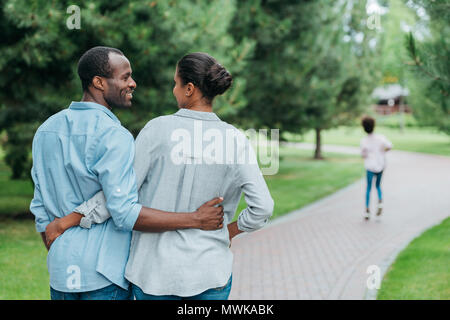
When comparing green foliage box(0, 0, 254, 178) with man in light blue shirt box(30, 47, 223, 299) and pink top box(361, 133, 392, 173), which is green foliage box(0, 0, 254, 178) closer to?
pink top box(361, 133, 392, 173)

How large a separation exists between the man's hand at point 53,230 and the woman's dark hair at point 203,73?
2.51 ft

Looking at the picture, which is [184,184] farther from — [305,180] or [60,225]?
[305,180]

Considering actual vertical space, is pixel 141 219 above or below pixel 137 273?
above

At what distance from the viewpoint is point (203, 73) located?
7.08 feet

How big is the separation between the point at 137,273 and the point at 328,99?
14.7 meters

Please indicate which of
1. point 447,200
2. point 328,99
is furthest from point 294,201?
point 328,99

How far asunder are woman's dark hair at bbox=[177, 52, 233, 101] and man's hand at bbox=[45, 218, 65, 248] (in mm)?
765

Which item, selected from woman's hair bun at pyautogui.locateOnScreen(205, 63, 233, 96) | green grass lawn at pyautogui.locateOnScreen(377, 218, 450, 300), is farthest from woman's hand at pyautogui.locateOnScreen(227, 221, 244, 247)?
green grass lawn at pyautogui.locateOnScreen(377, 218, 450, 300)

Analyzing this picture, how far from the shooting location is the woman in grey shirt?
2.13 m

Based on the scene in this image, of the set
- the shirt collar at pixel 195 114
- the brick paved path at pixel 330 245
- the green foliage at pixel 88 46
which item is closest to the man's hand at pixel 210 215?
the shirt collar at pixel 195 114

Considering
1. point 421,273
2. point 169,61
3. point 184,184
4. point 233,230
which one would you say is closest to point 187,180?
point 184,184

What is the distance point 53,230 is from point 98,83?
2.07 ft
